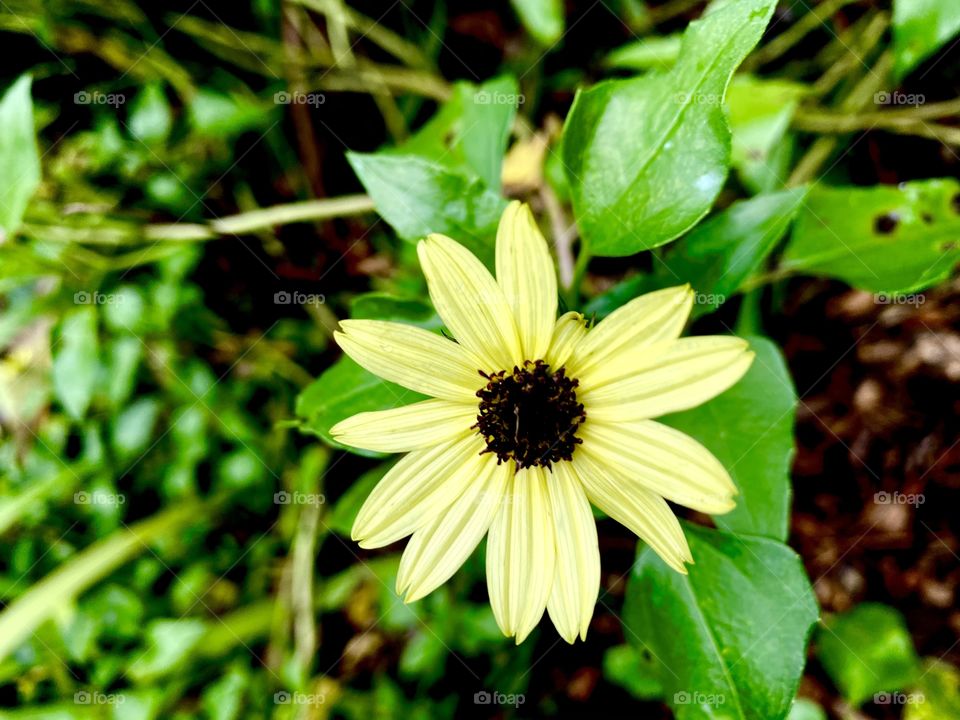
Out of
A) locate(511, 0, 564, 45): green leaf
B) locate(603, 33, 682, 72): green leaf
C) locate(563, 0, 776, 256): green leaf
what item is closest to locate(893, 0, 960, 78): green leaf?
locate(603, 33, 682, 72): green leaf

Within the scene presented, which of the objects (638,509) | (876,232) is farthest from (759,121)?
(638,509)

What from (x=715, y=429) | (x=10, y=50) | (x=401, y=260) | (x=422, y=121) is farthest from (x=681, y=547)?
(x=10, y=50)

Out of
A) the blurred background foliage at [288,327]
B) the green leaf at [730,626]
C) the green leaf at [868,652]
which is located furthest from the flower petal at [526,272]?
the green leaf at [868,652]

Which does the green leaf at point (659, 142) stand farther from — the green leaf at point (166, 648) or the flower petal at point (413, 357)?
the green leaf at point (166, 648)

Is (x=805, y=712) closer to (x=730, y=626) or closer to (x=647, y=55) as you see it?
(x=730, y=626)

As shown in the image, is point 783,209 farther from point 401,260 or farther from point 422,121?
point 422,121

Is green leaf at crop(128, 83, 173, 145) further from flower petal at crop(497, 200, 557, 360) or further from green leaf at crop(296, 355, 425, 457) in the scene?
flower petal at crop(497, 200, 557, 360)
